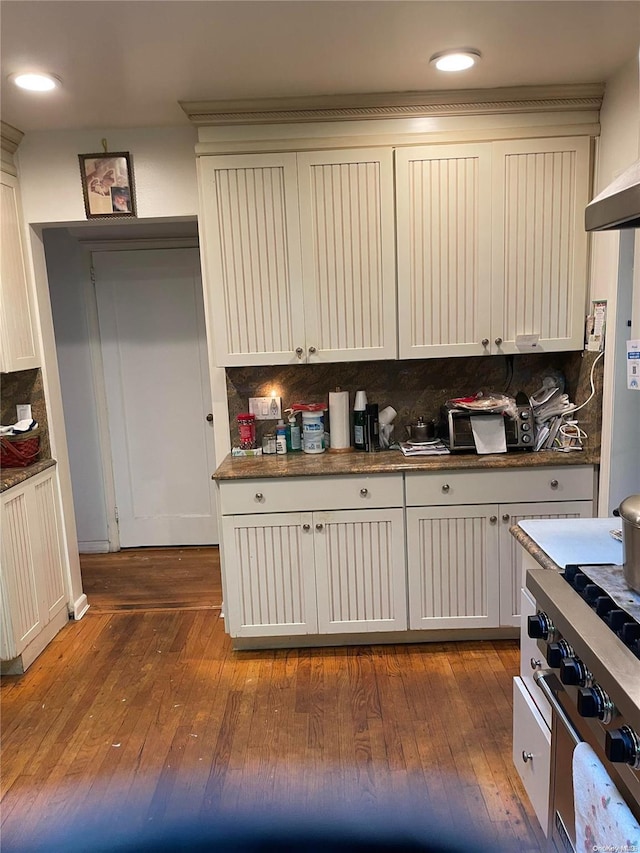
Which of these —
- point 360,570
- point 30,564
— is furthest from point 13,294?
point 360,570

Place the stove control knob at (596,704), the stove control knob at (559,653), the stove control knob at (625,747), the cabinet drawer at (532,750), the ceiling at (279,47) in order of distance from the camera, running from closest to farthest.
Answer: the stove control knob at (625,747) < the stove control knob at (596,704) < the stove control knob at (559,653) < the cabinet drawer at (532,750) < the ceiling at (279,47)

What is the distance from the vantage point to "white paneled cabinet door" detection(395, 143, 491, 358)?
2652 millimetres

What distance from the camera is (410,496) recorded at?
2705mm

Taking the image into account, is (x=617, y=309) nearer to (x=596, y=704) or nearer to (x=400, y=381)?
(x=400, y=381)

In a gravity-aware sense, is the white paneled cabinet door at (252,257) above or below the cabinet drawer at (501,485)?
above

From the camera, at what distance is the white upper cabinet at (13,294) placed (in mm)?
2754

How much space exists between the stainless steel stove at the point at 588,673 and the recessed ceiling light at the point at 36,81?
245 cm

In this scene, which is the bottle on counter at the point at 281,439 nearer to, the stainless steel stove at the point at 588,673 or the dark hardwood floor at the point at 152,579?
the dark hardwood floor at the point at 152,579

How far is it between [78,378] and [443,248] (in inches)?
107

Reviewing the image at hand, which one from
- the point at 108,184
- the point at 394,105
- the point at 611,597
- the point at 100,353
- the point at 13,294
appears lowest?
the point at 611,597

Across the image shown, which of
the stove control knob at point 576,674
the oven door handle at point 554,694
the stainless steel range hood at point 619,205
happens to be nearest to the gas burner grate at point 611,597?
the stove control knob at point 576,674

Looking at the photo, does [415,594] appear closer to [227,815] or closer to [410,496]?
[410,496]

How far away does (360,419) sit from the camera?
2992mm

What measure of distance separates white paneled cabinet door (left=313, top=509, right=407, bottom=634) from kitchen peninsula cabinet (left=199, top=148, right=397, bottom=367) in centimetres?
78
